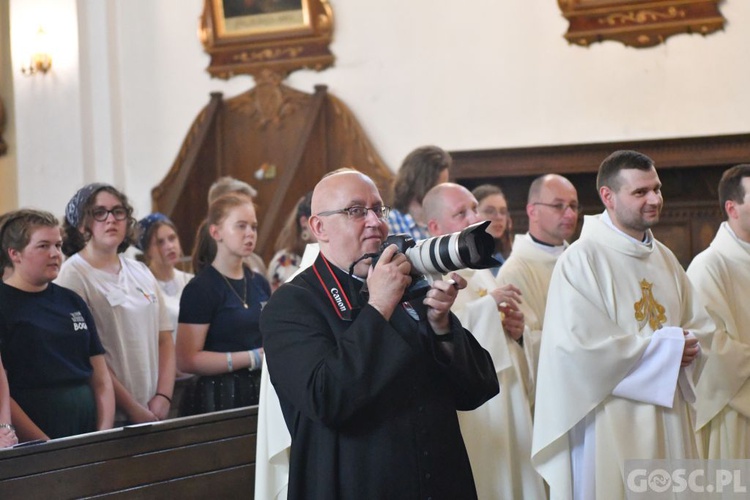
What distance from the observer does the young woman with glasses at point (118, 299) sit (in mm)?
4754

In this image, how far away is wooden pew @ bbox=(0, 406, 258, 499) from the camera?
3.58 metres

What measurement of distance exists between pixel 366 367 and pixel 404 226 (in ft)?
8.56

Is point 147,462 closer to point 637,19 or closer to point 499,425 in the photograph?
point 499,425

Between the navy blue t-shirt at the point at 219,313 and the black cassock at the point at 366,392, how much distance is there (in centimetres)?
205

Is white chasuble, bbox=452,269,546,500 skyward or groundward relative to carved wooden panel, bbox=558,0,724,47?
groundward

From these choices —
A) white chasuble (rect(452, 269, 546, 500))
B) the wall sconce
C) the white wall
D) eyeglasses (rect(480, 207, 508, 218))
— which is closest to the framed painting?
the white wall

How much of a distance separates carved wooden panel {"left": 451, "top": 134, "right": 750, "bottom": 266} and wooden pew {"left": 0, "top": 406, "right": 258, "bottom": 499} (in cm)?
478

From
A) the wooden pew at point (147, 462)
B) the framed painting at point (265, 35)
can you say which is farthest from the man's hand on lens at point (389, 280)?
the framed painting at point (265, 35)

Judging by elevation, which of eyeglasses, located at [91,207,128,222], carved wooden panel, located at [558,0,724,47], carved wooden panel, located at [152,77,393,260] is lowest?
eyeglasses, located at [91,207,128,222]

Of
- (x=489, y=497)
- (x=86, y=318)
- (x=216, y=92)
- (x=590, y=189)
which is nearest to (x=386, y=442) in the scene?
(x=489, y=497)

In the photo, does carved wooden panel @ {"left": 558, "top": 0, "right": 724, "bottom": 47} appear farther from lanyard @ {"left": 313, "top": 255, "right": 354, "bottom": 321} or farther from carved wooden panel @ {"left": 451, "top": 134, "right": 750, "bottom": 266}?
lanyard @ {"left": 313, "top": 255, "right": 354, "bottom": 321}

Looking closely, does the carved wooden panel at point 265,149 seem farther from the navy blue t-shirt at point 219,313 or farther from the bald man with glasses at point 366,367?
the bald man with glasses at point 366,367

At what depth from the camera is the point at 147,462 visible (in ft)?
13.0

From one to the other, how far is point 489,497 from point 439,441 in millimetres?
1683
